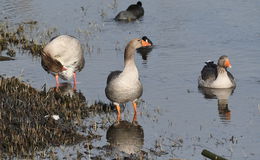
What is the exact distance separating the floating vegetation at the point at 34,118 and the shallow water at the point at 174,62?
47 cm

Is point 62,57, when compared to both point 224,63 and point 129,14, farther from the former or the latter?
point 129,14

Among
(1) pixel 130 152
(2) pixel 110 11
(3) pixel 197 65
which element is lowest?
(1) pixel 130 152

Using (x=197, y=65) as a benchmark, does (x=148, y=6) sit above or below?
above

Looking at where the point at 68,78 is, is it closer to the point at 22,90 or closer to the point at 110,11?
the point at 22,90

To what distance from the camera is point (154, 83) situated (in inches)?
690

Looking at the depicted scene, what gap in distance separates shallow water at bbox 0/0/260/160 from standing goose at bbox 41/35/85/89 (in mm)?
573

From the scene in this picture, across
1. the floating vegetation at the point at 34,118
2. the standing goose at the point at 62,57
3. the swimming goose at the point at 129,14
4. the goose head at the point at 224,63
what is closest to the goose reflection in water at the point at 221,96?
the goose head at the point at 224,63

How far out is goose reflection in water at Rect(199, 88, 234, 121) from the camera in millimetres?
14528

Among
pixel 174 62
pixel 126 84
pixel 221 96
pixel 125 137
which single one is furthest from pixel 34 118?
pixel 174 62

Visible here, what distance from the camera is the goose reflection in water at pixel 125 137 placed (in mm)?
11959

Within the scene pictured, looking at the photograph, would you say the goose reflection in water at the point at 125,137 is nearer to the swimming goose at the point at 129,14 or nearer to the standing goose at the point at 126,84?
the standing goose at the point at 126,84

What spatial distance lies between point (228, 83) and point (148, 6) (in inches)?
593

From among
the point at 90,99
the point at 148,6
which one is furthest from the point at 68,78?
the point at 148,6

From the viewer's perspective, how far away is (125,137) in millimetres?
12922
